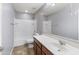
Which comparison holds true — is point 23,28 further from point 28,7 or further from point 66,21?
point 66,21

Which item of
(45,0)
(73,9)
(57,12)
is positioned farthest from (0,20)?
(73,9)

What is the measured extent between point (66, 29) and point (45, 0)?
58 centimetres

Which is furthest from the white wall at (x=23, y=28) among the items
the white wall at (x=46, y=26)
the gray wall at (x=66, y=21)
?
the gray wall at (x=66, y=21)

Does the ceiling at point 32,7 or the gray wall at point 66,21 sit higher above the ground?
the ceiling at point 32,7

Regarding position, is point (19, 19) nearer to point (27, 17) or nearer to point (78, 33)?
point (27, 17)

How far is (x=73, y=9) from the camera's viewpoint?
4.35 ft

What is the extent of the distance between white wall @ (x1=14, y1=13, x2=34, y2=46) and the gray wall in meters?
0.38

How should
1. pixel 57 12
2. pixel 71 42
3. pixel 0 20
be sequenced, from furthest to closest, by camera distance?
1. pixel 57 12
2. pixel 71 42
3. pixel 0 20

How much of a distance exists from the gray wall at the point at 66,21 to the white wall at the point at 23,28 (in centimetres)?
38

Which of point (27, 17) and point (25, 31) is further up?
point (27, 17)

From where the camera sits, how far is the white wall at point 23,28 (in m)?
1.50

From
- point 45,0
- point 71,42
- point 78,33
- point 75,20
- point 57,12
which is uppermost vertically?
point 45,0

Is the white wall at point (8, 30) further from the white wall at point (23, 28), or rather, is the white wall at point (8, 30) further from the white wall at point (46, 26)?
the white wall at point (46, 26)

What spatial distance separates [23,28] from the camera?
151cm
